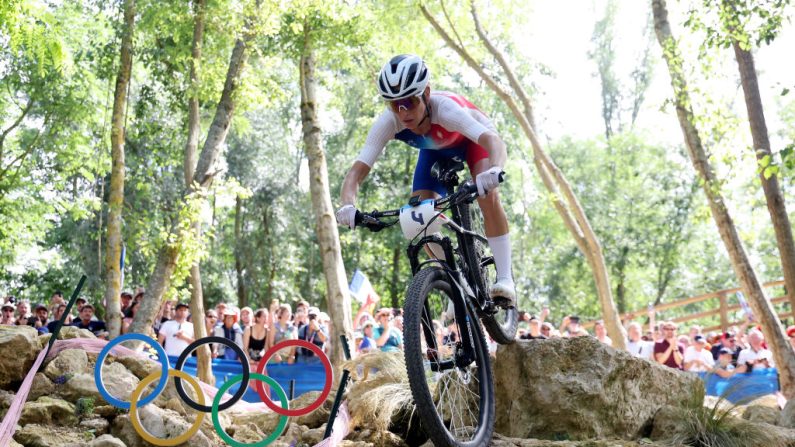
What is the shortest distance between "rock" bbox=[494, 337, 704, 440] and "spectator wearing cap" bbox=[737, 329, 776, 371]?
300 inches

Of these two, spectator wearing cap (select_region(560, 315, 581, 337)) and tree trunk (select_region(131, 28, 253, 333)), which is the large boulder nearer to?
tree trunk (select_region(131, 28, 253, 333))

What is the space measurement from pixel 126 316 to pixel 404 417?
8.34 m

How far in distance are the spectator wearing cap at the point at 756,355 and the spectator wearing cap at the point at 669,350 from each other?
1.29 m

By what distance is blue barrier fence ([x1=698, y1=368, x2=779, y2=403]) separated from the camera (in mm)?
6899

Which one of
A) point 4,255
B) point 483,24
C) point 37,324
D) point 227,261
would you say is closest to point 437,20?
point 483,24

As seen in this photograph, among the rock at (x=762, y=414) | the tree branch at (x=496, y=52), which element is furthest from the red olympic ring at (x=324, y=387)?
the tree branch at (x=496, y=52)

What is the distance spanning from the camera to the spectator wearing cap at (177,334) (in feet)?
39.3

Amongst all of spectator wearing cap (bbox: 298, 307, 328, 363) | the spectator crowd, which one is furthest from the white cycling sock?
spectator wearing cap (bbox: 298, 307, 328, 363)

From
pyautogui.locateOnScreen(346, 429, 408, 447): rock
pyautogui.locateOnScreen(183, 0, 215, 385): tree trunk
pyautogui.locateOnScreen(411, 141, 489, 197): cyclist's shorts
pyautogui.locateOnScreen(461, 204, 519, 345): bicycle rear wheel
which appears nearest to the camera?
pyautogui.locateOnScreen(461, 204, 519, 345): bicycle rear wheel

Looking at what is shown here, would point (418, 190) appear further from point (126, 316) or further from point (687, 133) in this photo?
point (126, 316)

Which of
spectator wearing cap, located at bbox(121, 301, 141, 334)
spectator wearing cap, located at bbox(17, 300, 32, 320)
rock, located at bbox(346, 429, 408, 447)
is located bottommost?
rock, located at bbox(346, 429, 408, 447)

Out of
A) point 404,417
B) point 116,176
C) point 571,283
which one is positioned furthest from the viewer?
point 571,283

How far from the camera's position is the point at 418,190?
241 inches

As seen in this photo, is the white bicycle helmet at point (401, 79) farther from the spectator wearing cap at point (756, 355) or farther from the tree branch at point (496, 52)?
the tree branch at point (496, 52)
